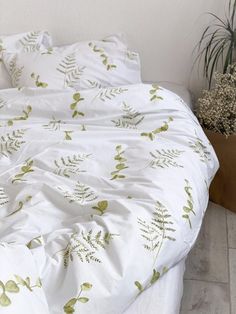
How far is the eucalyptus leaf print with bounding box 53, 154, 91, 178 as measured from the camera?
1396 mm

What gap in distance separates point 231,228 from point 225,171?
0.26 metres

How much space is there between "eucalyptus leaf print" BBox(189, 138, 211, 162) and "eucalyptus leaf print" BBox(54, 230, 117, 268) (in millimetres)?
616

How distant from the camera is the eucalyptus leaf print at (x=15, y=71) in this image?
2.01 metres

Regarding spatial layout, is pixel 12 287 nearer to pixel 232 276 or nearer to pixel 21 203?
pixel 21 203

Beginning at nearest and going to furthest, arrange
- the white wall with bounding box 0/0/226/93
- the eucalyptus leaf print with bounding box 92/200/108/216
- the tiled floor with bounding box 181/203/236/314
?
the eucalyptus leaf print with bounding box 92/200/108/216 → the tiled floor with bounding box 181/203/236/314 → the white wall with bounding box 0/0/226/93

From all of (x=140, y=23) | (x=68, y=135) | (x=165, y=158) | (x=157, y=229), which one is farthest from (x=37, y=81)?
(x=157, y=229)

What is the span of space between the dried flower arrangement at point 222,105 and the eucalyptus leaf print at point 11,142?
88cm

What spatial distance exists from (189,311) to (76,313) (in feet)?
2.63

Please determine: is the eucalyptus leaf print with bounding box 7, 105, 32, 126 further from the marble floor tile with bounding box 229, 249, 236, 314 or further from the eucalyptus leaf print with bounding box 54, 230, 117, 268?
the marble floor tile with bounding box 229, 249, 236, 314

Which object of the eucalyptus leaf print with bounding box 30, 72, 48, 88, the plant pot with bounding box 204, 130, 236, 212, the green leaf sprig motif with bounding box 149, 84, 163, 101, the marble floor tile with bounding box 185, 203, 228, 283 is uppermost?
the green leaf sprig motif with bounding box 149, 84, 163, 101

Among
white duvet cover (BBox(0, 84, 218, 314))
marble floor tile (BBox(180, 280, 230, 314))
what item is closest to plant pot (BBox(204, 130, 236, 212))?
white duvet cover (BBox(0, 84, 218, 314))

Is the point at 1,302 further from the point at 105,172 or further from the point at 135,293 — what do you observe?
the point at 105,172

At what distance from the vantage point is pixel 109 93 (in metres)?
1.77

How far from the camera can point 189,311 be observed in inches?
63.3
